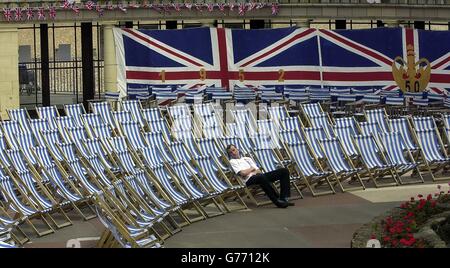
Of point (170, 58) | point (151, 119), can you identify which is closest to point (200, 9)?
point (170, 58)

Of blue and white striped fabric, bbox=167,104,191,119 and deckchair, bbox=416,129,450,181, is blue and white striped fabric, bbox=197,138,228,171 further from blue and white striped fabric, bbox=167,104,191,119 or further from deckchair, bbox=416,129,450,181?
deckchair, bbox=416,129,450,181

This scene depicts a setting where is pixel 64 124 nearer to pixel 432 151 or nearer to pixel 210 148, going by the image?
pixel 210 148

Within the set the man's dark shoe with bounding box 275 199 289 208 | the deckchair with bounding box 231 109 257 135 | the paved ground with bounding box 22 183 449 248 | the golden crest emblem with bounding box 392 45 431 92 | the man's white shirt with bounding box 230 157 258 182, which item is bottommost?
the paved ground with bounding box 22 183 449 248

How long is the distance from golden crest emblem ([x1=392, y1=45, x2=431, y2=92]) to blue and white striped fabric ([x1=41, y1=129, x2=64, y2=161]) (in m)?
10.1

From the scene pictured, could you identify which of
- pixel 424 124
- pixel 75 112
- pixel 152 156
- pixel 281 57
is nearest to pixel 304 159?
pixel 152 156

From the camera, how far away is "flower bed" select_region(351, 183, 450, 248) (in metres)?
11.0

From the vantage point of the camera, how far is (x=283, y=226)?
44.9ft

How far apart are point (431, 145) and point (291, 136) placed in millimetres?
2381

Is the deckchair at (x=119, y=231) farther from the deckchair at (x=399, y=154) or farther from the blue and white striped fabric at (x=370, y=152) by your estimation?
the deckchair at (x=399, y=154)

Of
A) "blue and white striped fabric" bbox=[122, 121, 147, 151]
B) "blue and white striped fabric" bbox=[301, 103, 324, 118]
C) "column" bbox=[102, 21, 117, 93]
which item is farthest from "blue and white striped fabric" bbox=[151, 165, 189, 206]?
"column" bbox=[102, 21, 117, 93]

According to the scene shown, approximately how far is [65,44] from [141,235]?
3560 cm

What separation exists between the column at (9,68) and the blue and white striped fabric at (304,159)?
1433cm

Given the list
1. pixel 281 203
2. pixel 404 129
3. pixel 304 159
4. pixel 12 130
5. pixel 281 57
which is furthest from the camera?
pixel 281 57
